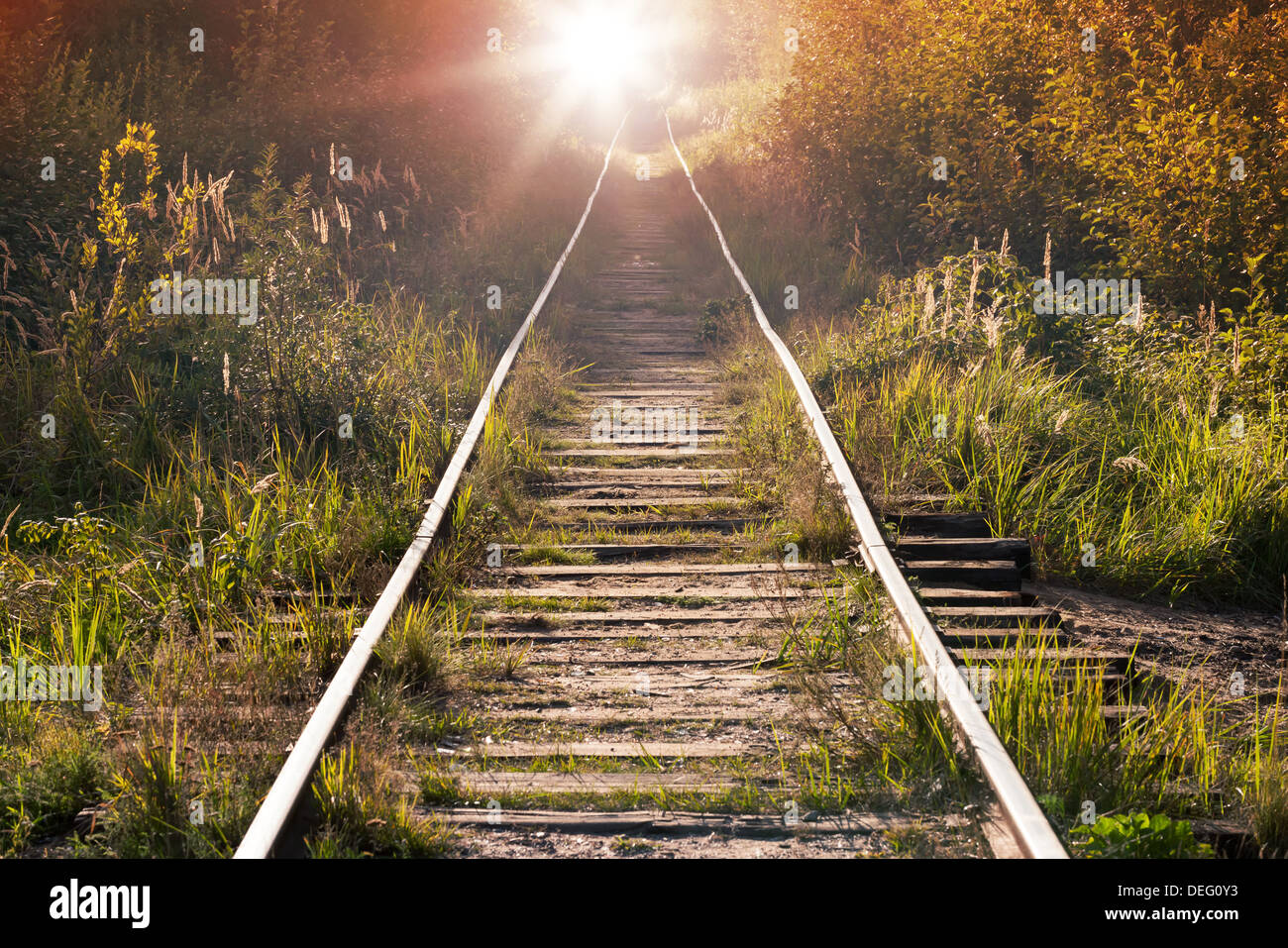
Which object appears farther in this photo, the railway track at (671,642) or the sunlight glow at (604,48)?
the sunlight glow at (604,48)

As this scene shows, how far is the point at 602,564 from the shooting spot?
18.1 ft

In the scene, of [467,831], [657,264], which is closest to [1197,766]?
[467,831]

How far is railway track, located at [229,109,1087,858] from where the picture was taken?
329cm

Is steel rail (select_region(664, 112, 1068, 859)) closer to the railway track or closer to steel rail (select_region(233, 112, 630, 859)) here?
the railway track

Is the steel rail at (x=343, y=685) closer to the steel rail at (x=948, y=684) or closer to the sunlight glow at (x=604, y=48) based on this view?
the steel rail at (x=948, y=684)

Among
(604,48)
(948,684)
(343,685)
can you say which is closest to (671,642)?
(948,684)

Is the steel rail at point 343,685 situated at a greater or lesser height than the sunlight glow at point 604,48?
lesser

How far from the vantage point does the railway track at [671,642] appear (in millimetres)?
3295

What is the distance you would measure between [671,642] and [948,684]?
1.40 metres

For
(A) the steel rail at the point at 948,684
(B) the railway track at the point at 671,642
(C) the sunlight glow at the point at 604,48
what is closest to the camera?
(A) the steel rail at the point at 948,684

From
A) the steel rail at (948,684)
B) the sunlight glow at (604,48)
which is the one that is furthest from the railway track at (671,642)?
the sunlight glow at (604,48)

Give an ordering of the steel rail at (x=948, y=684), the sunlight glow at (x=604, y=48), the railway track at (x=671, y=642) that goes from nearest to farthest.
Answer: the steel rail at (x=948, y=684) < the railway track at (x=671, y=642) < the sunlight glow at (x=604, y=48)

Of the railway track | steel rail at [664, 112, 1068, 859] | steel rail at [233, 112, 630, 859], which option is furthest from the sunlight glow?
steel rail at [664, 112, 1068, 859]
